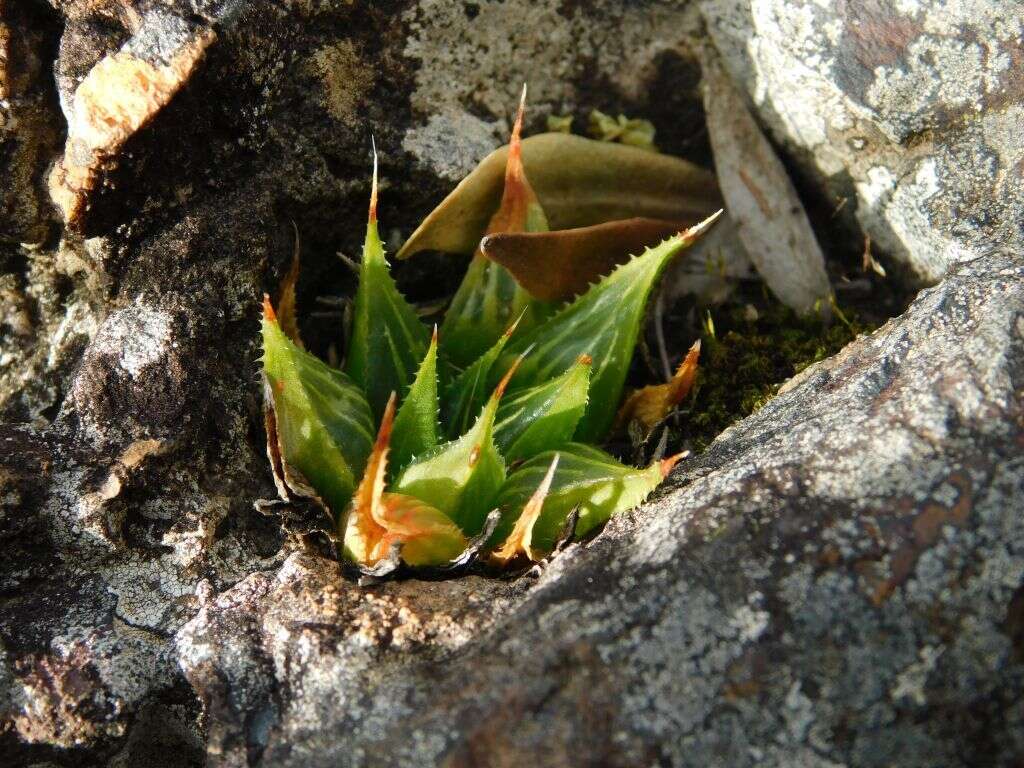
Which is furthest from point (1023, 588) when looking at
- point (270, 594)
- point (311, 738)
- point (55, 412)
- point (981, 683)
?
point (55, 412)

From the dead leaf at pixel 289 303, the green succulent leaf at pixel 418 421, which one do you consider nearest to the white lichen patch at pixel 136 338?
the dead leaf at pixel 289 303

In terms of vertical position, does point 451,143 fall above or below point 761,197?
above

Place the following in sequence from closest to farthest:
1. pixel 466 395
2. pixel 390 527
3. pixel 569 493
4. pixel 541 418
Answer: pixel 390 527 → pixel 569 493 → pixel 541 418 → pixel 466 395

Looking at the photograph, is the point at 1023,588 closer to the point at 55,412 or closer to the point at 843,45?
the point at 843,45

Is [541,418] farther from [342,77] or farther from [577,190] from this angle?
[342,77]

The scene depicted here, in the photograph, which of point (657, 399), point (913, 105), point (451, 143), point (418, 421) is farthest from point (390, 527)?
point (913, 105)
